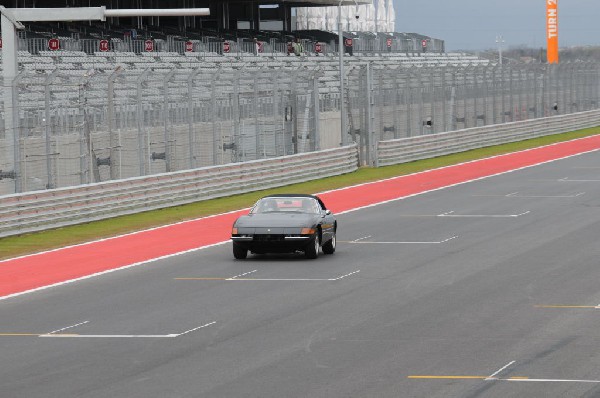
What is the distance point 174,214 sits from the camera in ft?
111

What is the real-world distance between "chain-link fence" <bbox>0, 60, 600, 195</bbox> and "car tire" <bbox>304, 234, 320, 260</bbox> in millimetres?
7749

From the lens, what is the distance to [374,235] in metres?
28.5

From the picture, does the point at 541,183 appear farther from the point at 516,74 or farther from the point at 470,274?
the point at 516,74

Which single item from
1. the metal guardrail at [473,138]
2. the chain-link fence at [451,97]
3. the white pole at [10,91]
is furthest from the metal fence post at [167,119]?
the metal guardrail at [473,138]

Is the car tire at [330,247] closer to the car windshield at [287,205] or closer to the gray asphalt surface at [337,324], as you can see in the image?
the gray asphalt surface at [337,324]

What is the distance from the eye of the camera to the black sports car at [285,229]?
931 inches

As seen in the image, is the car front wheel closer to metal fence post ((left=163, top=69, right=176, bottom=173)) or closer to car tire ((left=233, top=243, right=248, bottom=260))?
car tire ((left=233, top=243, right=248, bottom=260))

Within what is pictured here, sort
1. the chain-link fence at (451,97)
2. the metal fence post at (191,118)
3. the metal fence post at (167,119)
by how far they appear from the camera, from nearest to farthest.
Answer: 1. the metal fence post at (167,119)
2. the metal fence post at (191,118)
3. the chain-link fence at (451,97)

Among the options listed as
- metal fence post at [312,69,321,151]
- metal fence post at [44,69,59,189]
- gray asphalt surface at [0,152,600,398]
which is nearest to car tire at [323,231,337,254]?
gray asphalt surface at [0,152,600,398]

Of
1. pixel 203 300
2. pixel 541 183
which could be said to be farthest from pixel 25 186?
pixel 541 183

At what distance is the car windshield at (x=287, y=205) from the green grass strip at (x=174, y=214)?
15.4 feet

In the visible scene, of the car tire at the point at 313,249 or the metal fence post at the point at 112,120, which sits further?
the metal fence post at the point at 112,120

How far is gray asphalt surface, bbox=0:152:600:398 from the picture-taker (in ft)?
42.8

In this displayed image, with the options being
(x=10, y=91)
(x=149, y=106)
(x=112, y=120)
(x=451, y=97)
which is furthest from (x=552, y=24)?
(x=10, y=91)
